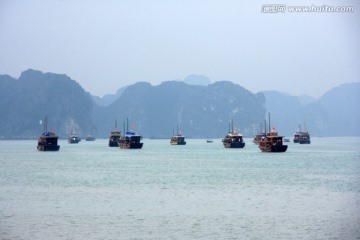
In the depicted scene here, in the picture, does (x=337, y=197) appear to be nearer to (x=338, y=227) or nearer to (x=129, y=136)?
(x=338, y=227)

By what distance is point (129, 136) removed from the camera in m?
168

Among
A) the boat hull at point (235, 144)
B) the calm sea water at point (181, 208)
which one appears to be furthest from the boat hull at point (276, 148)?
the calm sea water at point (181, 208)

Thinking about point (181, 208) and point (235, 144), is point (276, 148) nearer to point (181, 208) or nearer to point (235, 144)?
point (235, 144)

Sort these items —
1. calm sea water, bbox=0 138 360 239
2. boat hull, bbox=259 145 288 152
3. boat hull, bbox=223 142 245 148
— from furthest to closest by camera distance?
boat hull, bbox=223 142 245 148, boat hull, bbox=259 145 288 152, calm sea water, bbox=0 138 360 239

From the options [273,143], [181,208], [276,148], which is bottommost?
[181,208]

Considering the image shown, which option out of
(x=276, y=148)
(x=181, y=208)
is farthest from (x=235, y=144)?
(x=181, y=208)

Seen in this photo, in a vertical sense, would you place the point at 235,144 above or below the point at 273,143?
below

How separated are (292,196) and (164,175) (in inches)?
1201

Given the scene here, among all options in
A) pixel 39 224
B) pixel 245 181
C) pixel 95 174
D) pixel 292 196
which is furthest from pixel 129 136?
pixel 39 224

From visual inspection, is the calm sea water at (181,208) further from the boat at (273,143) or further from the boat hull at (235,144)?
the boat hull at (235,144)

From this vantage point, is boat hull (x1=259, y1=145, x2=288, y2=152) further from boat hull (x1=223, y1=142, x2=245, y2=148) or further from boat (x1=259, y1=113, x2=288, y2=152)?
boat hull (x1=223, y1=142, x2=245, y2=148)

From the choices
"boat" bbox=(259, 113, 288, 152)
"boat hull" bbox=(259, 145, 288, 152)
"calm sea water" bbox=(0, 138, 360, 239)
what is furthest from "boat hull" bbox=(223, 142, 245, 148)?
"calm sea water" bbox=(0, 138, 360, 239)

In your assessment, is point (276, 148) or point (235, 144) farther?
point (235, 144)

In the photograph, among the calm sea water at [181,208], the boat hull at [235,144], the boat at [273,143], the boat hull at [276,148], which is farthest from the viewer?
the boat hull at [235,144]
